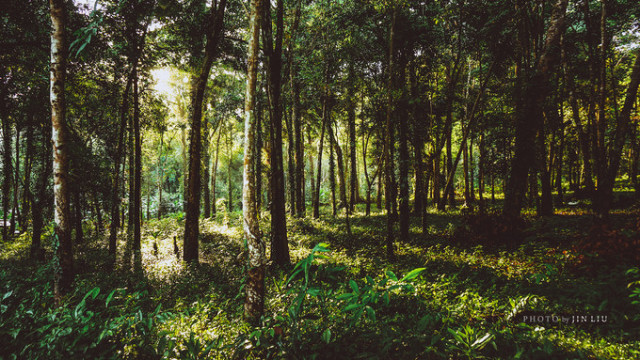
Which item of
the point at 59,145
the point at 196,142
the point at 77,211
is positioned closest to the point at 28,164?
the point at 77,211

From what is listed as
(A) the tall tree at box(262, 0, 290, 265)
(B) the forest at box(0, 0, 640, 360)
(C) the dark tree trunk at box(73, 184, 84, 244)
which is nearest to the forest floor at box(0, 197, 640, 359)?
(B) the forest at box(0, 0, 640, 360)

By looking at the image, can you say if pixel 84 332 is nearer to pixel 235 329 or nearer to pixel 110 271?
pixel 235 329

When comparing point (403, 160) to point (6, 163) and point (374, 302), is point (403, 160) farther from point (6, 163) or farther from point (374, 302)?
point (6, 163)

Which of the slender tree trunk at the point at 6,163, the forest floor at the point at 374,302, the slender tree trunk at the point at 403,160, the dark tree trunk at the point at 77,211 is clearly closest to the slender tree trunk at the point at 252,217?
the forest floor at the point at 374,302

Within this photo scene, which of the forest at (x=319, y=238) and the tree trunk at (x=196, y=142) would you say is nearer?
the forest at (x=319, y=238)

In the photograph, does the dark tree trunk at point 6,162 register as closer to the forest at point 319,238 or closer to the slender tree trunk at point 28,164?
the slender tree trunk at point 28,164

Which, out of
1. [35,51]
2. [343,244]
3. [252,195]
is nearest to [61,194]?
[252,195]

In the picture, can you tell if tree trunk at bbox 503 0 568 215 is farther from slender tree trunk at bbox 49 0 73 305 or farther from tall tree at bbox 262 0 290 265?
slender tree trunk at bbox 49 0 73 305

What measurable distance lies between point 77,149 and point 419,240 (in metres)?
14.2

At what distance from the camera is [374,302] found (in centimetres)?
236

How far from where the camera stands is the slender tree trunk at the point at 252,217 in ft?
14.1

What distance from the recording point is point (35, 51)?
7902mm

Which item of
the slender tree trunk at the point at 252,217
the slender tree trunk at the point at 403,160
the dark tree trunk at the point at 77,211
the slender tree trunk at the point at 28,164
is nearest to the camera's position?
the slender tree trunk at the point at 252,217

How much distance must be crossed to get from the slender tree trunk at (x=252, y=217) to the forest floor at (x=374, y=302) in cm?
34
